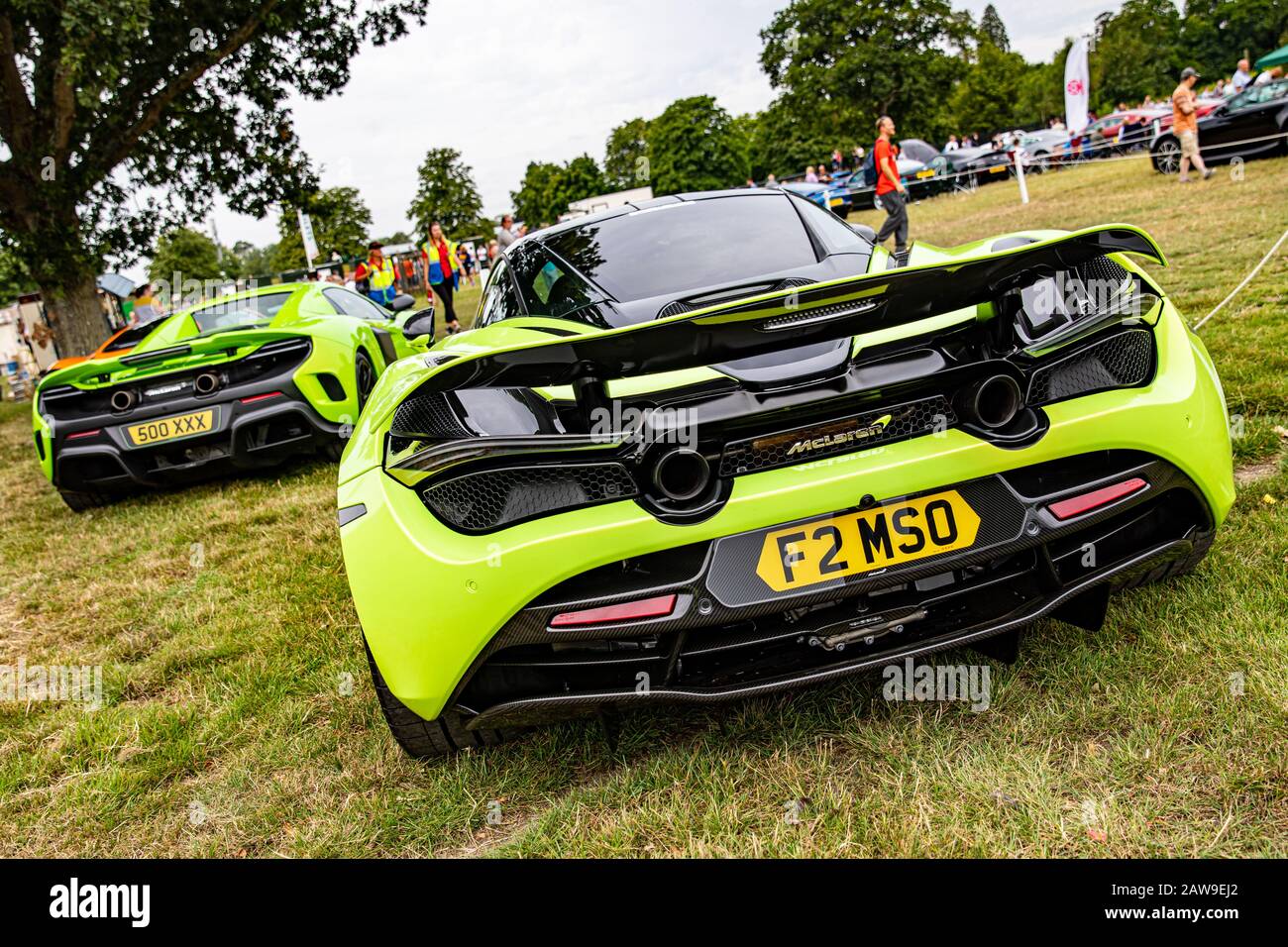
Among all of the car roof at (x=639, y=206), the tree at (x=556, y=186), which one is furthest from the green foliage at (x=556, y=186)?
the car roof at (x=639, y=206)

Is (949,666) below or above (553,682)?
below

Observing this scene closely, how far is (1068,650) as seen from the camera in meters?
2.31

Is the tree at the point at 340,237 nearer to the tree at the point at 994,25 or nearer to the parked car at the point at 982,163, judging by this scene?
the parked car at the point at 982,163

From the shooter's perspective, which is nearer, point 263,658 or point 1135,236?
point 1135,236

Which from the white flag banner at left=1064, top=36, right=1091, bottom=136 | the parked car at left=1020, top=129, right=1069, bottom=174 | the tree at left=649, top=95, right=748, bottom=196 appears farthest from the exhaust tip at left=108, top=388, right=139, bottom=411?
the tree at left=649, top=95, right=748, bottom=196

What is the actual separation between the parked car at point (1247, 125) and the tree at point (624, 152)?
5484 centimetres

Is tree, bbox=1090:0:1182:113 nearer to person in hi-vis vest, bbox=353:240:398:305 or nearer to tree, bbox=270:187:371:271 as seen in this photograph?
tree, bbox=270:187:371:271

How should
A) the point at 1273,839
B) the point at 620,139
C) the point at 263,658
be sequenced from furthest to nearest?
1. the point at 620,139
2. the point at 263,658
3. the point at 1273,839

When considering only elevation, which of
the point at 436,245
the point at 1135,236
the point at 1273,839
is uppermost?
the point at 436,245

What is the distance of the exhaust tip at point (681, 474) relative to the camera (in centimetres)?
181
